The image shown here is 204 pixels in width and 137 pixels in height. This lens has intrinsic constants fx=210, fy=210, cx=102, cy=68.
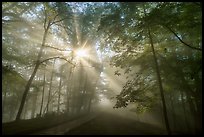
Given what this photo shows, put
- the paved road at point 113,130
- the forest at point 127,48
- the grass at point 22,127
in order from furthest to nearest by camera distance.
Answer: the paved road at point 113,130
the grass at point 22,127
the forest at point 127,48

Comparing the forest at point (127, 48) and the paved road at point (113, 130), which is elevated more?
the forest at point (127, 48)

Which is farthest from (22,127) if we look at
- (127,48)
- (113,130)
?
(127,48)

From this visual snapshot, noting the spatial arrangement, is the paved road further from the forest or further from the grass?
the grass

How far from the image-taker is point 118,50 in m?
15.0

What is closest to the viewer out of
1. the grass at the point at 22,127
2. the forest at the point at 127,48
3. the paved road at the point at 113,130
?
the forest at the point at 127,48

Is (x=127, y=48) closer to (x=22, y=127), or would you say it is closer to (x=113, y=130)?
(x=113, y=130)

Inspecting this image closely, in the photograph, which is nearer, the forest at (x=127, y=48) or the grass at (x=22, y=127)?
the forest at (x=127, y=48)

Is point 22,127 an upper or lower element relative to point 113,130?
upper

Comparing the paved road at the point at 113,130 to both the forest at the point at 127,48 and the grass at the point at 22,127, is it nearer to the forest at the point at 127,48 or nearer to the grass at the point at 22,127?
the forest at the point at 127,48

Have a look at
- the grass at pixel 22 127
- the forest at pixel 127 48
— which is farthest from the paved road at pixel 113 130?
the grass at pixel 22 127

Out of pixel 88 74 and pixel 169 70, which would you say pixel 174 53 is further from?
pixel 88 74

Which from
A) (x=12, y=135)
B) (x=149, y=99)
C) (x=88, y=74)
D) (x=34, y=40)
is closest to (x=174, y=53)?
(x=149, y=99)

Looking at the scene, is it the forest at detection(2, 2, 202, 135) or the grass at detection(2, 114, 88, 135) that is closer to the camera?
the forest at detection(2, 2, 202, 135)

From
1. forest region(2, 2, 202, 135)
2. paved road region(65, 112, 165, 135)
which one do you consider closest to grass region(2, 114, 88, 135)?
forest region(2, 2, 202, 135)
